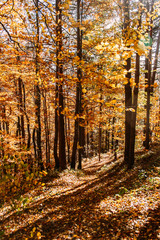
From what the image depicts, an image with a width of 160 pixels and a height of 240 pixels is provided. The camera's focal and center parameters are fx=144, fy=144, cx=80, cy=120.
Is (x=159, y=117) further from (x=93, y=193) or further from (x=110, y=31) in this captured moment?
(x=93, y=193)

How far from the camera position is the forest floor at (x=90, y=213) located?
392cm

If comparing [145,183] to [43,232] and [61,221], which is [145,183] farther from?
[43,232]

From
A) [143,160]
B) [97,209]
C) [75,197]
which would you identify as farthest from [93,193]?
[143,160]

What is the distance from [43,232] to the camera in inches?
179

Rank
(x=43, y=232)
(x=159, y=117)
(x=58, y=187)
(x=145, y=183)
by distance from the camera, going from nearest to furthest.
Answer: (x=43, y=232), (x=145, y=183), (x=58, y=187), (x=159, y=117)

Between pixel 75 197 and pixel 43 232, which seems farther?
pixel 75 197

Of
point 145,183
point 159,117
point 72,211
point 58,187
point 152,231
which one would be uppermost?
point 159,117

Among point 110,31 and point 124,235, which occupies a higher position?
point 110,31

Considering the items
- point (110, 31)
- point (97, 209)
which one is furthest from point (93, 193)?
point (110, 31)

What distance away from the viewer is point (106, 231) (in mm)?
4027

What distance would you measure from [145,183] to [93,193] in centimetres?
241

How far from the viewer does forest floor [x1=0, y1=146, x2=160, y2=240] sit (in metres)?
3.92

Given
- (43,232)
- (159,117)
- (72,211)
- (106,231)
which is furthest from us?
(159,117)

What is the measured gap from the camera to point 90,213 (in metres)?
5.05
